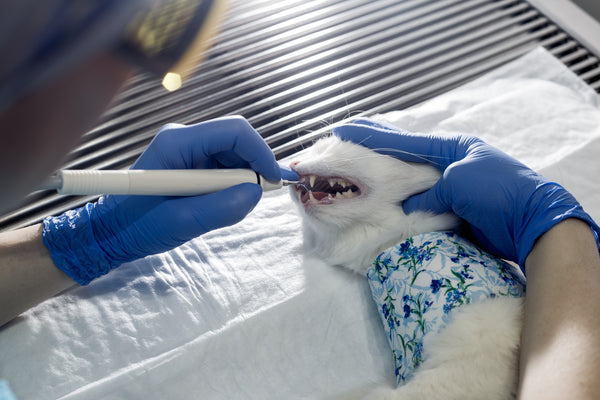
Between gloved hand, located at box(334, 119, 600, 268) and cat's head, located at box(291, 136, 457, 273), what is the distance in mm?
27

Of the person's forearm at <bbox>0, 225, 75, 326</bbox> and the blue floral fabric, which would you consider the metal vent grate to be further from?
the blue floral fabric

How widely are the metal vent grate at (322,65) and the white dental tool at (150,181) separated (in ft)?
1.55

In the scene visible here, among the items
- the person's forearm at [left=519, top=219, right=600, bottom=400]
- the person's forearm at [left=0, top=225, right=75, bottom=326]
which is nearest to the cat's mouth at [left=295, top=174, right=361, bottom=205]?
the person's forearm at [left=519, top=219, right=600, bottom=400]

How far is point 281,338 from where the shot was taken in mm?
1139

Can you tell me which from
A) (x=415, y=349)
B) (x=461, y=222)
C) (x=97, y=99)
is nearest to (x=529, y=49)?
(x=461, y=222)

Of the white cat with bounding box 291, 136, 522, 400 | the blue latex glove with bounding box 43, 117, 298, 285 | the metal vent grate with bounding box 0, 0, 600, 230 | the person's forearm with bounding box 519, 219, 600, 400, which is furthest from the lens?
the metal vent grate with bounding box 0, 0, 600, 230

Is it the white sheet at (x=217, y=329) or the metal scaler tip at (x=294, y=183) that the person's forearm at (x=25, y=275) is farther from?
the metal scaler tip at (x=294, y=183)

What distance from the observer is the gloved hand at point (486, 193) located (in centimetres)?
101

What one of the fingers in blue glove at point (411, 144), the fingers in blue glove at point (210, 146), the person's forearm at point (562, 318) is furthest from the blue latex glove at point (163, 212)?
the person's forearm at point (562, 318)

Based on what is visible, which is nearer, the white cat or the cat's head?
the white cat

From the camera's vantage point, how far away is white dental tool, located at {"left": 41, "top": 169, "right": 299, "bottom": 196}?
80 cm

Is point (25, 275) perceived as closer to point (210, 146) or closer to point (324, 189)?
point (210, 146)

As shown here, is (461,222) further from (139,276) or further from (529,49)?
(529,49)

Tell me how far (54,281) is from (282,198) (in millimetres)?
590
